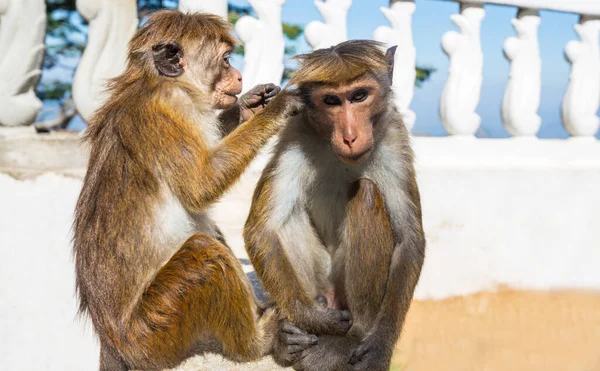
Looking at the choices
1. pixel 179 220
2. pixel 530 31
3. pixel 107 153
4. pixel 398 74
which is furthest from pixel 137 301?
pixel 530 31

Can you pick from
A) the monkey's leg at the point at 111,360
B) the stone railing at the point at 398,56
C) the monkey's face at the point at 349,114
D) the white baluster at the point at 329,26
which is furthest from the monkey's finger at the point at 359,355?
the white baluster at the point at 329,26

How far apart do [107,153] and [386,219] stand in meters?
1.33

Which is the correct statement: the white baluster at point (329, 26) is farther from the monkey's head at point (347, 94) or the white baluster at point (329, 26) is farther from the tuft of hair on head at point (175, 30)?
the monkey's head at point (347, 94)

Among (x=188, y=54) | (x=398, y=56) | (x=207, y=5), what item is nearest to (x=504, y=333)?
(x=398, y=56)

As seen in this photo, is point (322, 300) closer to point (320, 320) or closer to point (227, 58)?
point (320, 320)

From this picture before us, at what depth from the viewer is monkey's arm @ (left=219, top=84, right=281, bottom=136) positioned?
13.2 feet

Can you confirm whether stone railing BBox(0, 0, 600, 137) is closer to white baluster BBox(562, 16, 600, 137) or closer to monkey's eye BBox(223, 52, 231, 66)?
white baluster BBox(562, 16, 600, 137)

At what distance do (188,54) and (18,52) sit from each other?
2.29m

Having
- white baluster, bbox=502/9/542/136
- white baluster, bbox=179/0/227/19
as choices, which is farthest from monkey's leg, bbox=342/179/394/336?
white baluster, bbox=502/9/542/136

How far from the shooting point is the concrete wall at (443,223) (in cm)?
552

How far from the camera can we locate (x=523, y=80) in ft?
23.4

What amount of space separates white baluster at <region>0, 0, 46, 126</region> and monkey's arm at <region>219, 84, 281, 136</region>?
83.3 inches

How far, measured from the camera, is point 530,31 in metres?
7.18

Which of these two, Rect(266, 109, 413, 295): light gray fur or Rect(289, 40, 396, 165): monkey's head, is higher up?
Rect(289, 40, 396, 165): monkey's head
